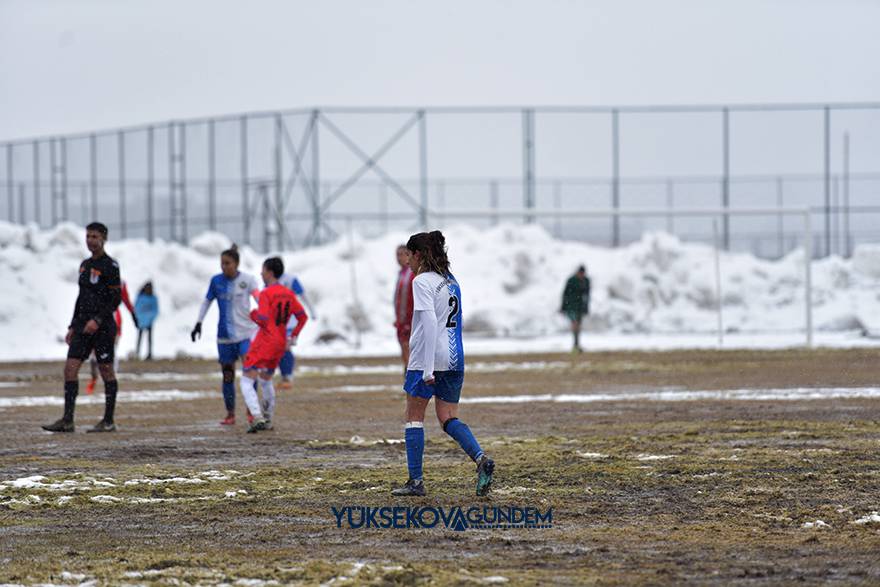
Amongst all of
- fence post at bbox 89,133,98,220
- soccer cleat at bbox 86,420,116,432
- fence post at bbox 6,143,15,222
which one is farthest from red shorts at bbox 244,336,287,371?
fence post at bbox 6,143,15,222

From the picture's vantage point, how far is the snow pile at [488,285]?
36.5 m

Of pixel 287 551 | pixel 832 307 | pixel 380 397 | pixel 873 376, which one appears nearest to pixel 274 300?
pixel 380 397

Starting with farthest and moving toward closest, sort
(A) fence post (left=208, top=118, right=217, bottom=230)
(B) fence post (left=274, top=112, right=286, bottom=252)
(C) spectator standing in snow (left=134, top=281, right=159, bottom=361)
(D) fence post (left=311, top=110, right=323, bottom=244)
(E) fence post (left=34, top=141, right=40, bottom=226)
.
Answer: (E) fence post (left=34, top=141, right=40, bottom=226) < (A) fence post (left=208, top=118, right=217, bottom=230) < (B) fence post (left=274, top=112, right=286, bottom=252) < (D) fence post (left=311, top=110, right=323, bottom=244) < (C) spectator standing in snow (left=134, top=281, right=159, bottom=361)

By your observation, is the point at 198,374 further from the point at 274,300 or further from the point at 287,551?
the point at 287,551

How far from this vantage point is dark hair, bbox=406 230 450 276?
9578 millimetres

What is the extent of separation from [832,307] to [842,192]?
6.66m

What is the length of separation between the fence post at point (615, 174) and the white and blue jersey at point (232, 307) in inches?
1094

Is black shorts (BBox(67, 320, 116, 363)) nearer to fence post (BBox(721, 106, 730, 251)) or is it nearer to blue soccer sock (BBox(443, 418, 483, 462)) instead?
blue soccer sock (BBox(443, 418, 483, 462))

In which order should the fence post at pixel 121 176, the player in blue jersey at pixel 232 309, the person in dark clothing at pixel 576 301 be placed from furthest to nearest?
the fence post at pixel 121 176
the person in dark clothing at pixel 576 301
the player in blue jersey at pixel 232 309

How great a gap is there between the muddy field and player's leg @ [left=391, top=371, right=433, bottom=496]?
153mm

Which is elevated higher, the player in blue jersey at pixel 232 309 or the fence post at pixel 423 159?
the fence post at pixel 423 159

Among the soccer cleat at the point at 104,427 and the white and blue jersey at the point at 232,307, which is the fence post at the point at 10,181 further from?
the soccer cleat at the point at 104,427

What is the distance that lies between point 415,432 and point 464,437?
31cm

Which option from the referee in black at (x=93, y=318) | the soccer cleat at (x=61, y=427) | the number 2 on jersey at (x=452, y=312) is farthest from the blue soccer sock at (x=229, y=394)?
the number 2 on jersey at (x=452, y=312)
